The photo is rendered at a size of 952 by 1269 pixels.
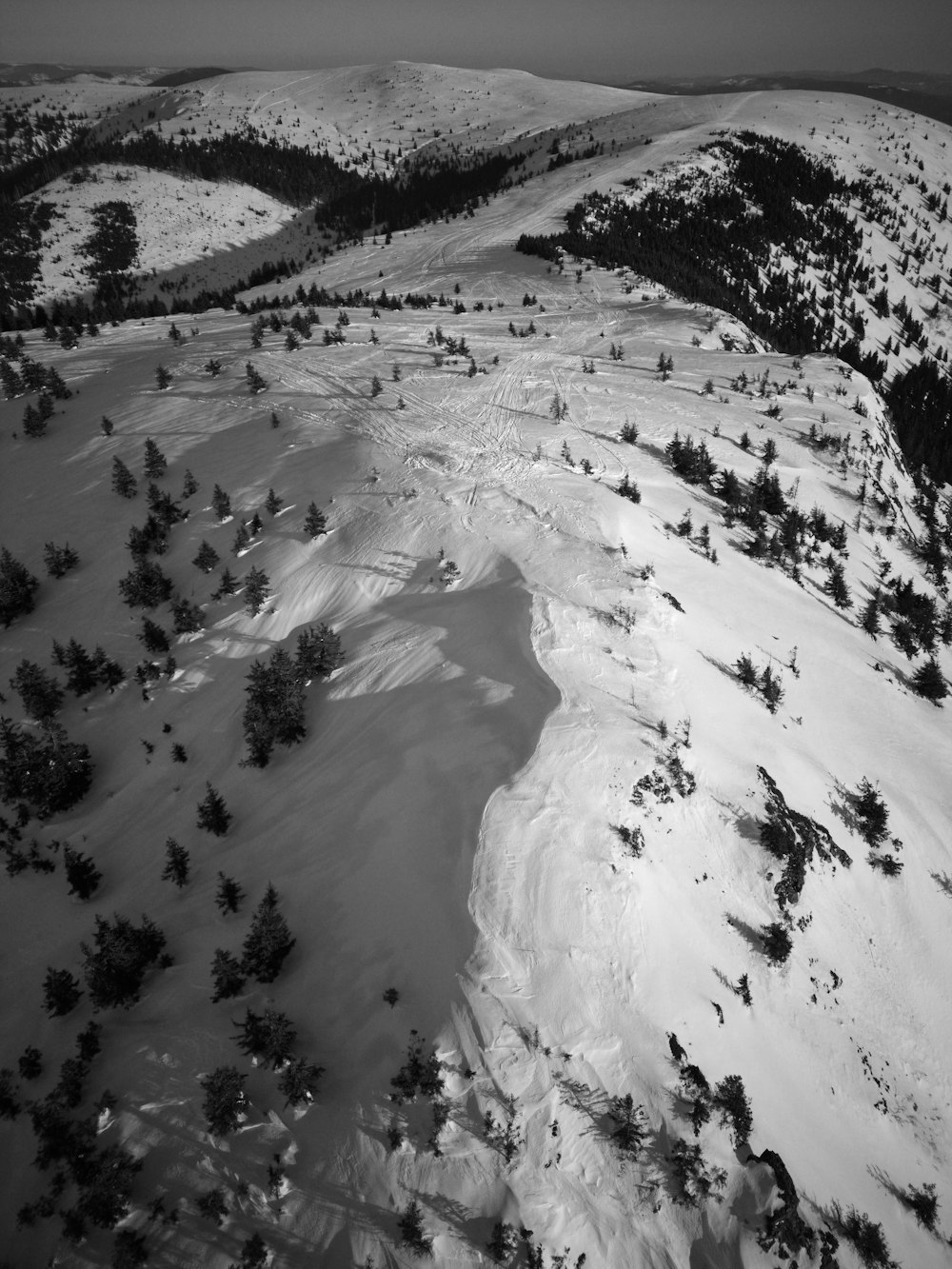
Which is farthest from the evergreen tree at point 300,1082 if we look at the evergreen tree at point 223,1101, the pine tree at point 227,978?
the pine tree at point 227,978

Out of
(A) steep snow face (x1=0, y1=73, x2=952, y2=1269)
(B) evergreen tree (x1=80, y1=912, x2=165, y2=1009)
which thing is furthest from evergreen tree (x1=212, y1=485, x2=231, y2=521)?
(B) evergreen tree (x1=80, y1=912, x2=165, y2=1009)

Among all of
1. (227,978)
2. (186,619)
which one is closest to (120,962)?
(227,978)

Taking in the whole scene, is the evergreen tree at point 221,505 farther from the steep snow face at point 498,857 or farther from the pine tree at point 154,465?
the pine tree at point 154,465

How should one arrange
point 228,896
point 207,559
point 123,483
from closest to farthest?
1. point 228,896
2. point 207,559
3. point 123,483

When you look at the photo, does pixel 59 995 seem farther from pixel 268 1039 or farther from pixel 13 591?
pixel 13 591

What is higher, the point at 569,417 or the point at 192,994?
the point at 569,417

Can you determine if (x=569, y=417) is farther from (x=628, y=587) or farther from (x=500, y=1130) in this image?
(x=500, y=1130)

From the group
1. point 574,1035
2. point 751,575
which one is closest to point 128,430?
point 751,575
